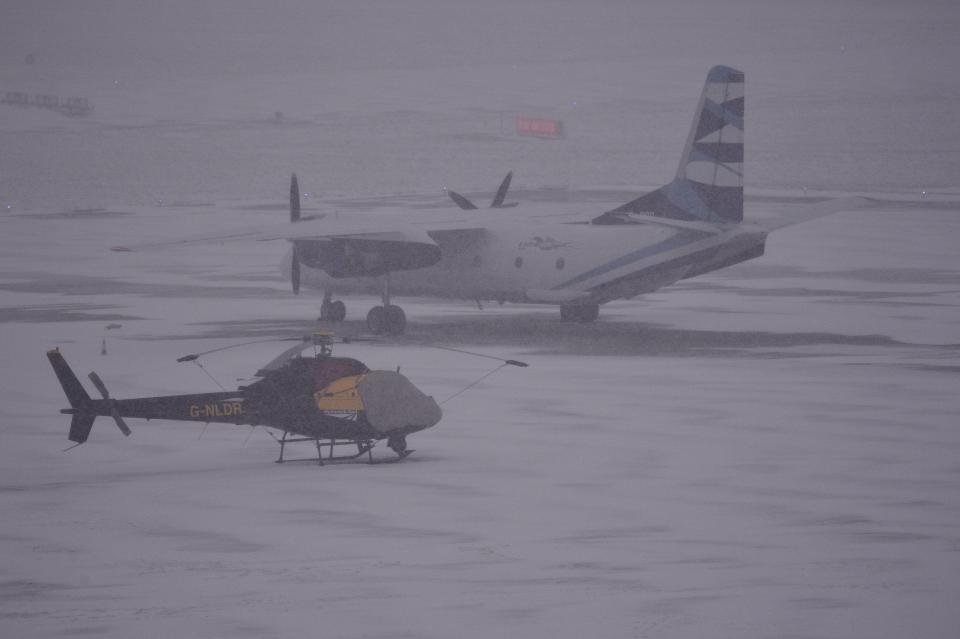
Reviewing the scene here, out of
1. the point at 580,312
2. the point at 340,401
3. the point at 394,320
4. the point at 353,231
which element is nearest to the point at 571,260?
the point at 580,312

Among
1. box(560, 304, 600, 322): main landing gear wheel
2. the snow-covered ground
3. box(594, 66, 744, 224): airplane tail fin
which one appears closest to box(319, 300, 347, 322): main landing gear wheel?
the snow-covered ground

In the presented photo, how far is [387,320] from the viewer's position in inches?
1917

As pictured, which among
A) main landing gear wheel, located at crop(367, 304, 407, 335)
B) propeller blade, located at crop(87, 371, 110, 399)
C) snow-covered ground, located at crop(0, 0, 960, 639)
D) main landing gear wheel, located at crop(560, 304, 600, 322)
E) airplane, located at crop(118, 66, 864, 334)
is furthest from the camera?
main landing gear wheel, located at crop(560, 304, 600, 322)

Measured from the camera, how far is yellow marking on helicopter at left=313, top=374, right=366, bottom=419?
2850 cm

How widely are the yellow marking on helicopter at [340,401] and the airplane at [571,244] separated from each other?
17633 millimetres

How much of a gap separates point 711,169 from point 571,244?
4434mm

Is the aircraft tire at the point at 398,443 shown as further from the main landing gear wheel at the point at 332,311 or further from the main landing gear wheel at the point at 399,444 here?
the main landing gear wheel at the point at 332,311

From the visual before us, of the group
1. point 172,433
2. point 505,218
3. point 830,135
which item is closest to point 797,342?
point 505,218

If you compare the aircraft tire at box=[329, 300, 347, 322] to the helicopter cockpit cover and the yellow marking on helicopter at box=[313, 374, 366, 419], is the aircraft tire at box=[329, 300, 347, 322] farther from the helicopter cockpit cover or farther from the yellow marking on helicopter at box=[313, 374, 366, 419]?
the yellow marking on helicopter at box=[313, 374, 366, 419]

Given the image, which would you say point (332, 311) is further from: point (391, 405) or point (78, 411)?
point (78, 411)

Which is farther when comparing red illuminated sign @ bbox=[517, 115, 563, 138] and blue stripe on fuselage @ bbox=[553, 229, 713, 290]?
red illuminated sign @ bbox=[517, 115, 563, 138]

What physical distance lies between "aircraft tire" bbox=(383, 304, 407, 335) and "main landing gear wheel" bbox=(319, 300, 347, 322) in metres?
3.43

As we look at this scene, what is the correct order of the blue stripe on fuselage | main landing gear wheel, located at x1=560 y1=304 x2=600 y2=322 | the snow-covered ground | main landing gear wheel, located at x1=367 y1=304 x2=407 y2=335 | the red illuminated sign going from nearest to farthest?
the snow-covered ground, the blue stripe on fuselage, main landing gear wheel, located at x1=367 y1=304 x2=407 y2=335, main landing gear wheel, located at x1=560 y1=304 x2=600 y2=322, the red illuminated sign

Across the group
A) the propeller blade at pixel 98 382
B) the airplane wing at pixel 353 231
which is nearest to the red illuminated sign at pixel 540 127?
the airplane wing at pixel 353 231
